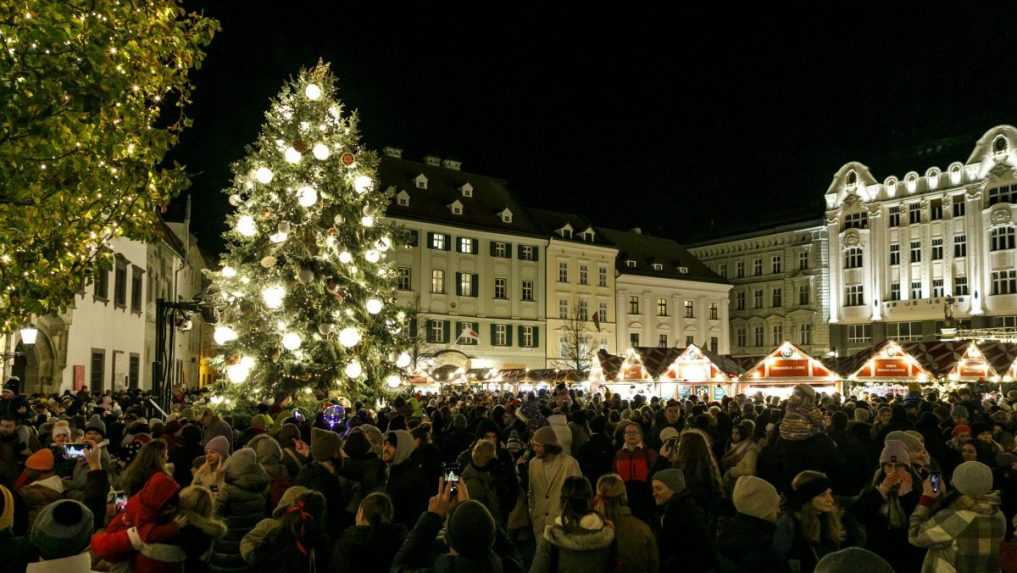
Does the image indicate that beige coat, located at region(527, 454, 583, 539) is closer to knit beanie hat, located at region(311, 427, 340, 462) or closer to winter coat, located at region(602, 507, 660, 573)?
knit beanie hat, located at region(311, 427, 340, 462)

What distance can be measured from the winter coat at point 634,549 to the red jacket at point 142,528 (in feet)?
8.75

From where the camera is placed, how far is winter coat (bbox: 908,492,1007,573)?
5.29 metres

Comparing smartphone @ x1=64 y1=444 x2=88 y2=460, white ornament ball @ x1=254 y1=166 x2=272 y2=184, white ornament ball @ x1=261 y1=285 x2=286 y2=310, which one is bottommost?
smartphone @ x1=64 y1=444 x2=88 y2=460

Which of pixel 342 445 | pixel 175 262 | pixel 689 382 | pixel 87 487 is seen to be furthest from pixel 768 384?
pixel 175 262

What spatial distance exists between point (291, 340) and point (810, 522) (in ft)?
41.8

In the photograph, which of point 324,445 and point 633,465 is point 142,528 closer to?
point 324,445

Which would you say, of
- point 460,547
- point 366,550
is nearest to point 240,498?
point 366,550

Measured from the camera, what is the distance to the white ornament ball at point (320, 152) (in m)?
17.2

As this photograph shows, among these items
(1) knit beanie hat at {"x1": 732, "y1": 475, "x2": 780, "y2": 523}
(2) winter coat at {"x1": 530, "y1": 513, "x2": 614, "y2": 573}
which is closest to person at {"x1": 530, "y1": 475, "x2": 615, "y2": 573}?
(2) winter coat at {"x1": 530, "y1": 513, "x2": 614, "y2": 573}

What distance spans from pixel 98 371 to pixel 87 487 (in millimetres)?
21396

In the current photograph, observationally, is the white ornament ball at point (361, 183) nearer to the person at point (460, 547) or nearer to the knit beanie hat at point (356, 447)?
the knit beanie hat at point (356, 447)

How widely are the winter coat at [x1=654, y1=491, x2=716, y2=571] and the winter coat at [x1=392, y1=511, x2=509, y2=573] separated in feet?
4.09

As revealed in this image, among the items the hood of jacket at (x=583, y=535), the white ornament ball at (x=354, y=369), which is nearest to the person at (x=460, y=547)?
the hood of jacket at (x=583, y=535)

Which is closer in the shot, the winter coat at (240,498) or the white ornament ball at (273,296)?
the winter coat at (240,498)
